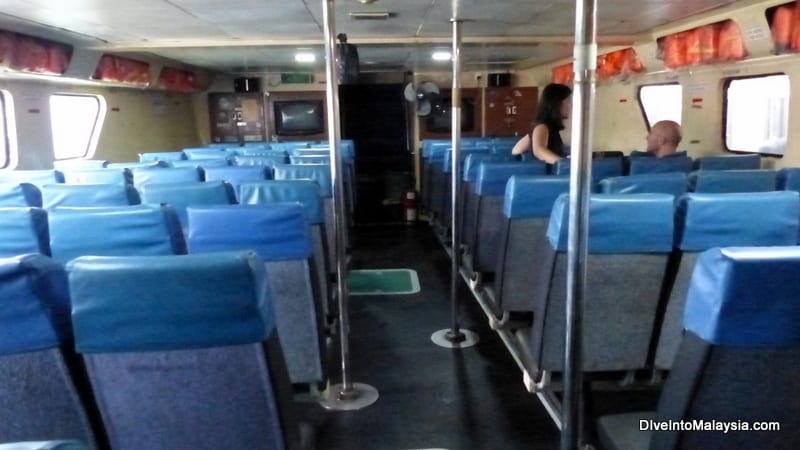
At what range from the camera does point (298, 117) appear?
1170cm

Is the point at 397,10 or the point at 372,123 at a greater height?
the point at 397,10

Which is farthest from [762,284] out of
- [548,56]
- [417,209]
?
[548,56]

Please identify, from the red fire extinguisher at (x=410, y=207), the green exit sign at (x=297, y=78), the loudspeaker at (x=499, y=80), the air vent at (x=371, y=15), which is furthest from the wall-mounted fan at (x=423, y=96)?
the air vent at (x=371, y=15)

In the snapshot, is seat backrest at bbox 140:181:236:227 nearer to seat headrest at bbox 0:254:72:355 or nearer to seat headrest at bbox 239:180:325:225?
seat headrest at bbox 239:180:325:225

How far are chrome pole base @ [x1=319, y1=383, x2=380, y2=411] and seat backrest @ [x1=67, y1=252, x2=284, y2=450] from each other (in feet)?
5.23

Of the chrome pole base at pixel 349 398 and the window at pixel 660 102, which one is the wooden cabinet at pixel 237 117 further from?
the chrome pole base at pixel 349 398

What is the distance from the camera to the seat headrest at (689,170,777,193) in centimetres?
304

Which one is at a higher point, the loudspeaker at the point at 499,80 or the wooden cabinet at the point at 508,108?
the loudspeaker at the point at 499,80

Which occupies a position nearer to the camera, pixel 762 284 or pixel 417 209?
pixel 762 284

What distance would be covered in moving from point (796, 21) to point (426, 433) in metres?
3.77

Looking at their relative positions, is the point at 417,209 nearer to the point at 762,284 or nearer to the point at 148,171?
the point at 148,171

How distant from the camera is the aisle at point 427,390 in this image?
2750 millimetres

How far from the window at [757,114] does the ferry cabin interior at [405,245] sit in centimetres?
2

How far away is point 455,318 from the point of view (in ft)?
13.0
